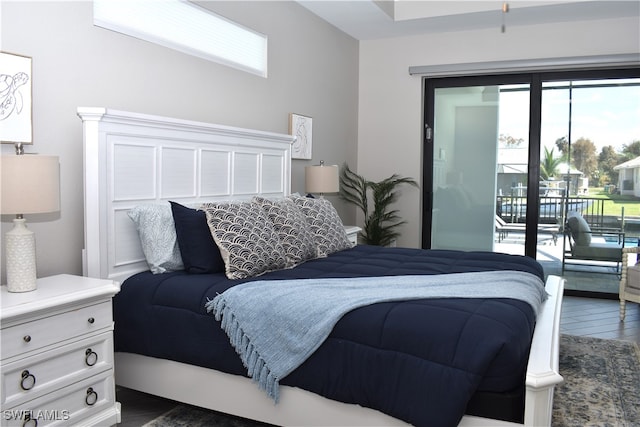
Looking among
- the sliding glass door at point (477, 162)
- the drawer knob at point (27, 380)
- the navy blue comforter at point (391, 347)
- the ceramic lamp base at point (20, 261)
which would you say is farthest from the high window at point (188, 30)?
the sliding glass door at point (477, 162)

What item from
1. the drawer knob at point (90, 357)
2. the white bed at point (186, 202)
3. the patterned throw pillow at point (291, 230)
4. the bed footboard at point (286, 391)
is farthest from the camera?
the patterned throw pillow at point (291, 230)

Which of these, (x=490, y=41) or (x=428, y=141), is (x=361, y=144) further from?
(x=490, y=41)

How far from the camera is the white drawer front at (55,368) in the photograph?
1985mm

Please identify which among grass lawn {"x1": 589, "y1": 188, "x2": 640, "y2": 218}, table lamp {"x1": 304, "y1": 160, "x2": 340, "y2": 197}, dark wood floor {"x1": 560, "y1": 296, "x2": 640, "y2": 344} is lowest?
dark wood floor {"x1": 560, "y1": 296, "x2": 640, "y2": 344}

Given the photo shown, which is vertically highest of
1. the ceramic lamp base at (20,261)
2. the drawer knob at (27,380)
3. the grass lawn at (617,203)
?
the grass lawn at (617,203)

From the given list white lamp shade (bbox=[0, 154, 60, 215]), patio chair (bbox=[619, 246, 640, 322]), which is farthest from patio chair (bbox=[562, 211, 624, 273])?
white lamp shade (bbox=[0, 154, 60, 215])

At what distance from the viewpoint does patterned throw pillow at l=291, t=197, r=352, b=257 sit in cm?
354

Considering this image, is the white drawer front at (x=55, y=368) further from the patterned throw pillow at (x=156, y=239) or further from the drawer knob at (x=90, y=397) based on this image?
the patterned throw pillow at (x=156, y=239)

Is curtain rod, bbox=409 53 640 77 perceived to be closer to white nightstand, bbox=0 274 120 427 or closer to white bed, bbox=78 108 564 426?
white bed, bbox=78 108 564 426

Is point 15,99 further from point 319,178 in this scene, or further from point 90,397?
point 319,178

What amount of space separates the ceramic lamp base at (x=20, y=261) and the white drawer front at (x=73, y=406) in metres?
0.44

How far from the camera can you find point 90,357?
7.57 ft

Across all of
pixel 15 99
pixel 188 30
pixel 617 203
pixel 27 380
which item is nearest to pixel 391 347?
pixel 27 380

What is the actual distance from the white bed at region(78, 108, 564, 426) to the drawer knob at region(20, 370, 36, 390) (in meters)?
0.64
